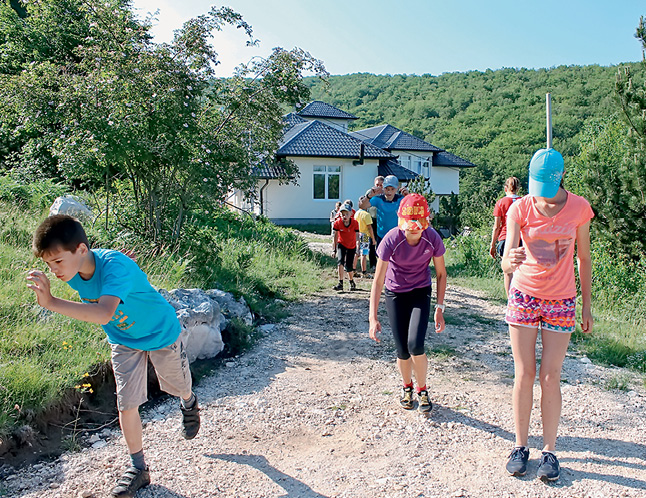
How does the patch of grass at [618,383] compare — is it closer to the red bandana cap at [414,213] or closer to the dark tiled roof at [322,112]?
the red bandana cap at [414,213]

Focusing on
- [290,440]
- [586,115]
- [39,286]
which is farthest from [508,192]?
[586,115]

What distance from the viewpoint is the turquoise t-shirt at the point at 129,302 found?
2.76 m

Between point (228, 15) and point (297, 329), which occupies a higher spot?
point (228, 15)

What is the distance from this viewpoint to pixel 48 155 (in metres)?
12.8

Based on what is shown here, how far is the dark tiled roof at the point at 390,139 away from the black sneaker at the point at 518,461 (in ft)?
109

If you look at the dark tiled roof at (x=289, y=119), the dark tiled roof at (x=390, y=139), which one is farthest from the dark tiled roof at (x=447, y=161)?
the dark tiled roof at (x=289, y=119)

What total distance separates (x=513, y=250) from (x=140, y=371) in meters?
2.33

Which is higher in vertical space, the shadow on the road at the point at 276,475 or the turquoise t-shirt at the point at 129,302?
the turquoise t-shirt at the point at 129,302

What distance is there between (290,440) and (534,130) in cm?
5870

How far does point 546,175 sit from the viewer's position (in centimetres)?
304

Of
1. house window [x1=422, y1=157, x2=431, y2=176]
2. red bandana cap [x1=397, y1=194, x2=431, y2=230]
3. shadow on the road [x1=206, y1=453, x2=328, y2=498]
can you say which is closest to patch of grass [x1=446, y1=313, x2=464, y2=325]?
red bandana cap [x1=397, y1=194, x2=431, y2=230]

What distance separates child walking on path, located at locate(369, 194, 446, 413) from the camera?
13.0 feet

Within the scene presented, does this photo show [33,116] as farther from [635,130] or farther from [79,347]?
[635,130]

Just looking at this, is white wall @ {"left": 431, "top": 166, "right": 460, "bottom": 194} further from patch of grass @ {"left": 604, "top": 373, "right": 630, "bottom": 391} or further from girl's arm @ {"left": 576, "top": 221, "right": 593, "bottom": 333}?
girl's arm @ {"left": 576, "top": 221, "right": 593, "bottom": 333}
